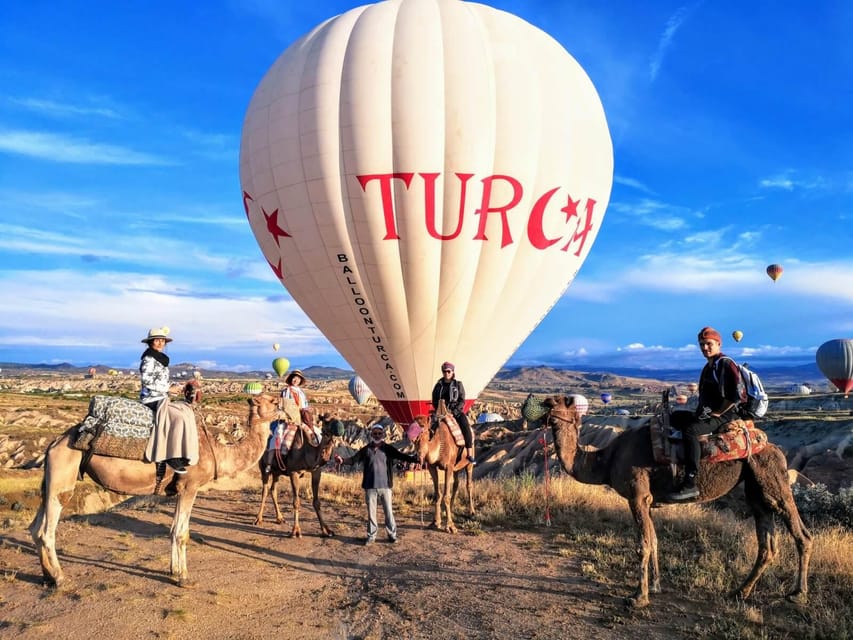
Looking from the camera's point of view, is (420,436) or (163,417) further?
(420,436)

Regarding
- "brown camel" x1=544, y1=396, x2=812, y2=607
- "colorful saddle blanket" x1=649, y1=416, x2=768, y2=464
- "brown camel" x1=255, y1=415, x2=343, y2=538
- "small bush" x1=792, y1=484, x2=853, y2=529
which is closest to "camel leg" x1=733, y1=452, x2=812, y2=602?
"brown camel" x1=544, y1=396, x2=812, y2=607

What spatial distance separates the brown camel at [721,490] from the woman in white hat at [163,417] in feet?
20.9

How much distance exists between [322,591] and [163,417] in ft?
11.8

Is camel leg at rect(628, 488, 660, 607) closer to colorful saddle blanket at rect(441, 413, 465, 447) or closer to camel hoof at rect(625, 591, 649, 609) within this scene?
camel hoof at rect(625, 591, 649, 609)

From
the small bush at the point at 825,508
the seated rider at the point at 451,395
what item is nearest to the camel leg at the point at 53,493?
the seated rider at the point at 451,395

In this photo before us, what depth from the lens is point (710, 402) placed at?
8414 mm

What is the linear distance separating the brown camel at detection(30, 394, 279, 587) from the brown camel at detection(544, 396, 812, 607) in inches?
248

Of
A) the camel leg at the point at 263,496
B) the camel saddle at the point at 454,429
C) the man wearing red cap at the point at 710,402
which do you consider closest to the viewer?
the man wearing red cap at the point at 710,402

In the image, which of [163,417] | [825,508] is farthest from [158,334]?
[825,508]

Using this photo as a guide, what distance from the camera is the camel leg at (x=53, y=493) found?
8.73 m

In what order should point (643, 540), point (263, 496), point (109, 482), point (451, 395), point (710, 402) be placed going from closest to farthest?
A: point (710, 402) < point (643, 540) < point (109, 482) < point (263, 496) < point (451, 395)

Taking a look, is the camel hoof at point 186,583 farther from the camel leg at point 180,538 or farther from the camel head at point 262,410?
the camel head at point 262,410

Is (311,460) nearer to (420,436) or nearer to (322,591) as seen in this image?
(420,436)

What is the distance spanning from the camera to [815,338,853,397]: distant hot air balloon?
68.2 metres
